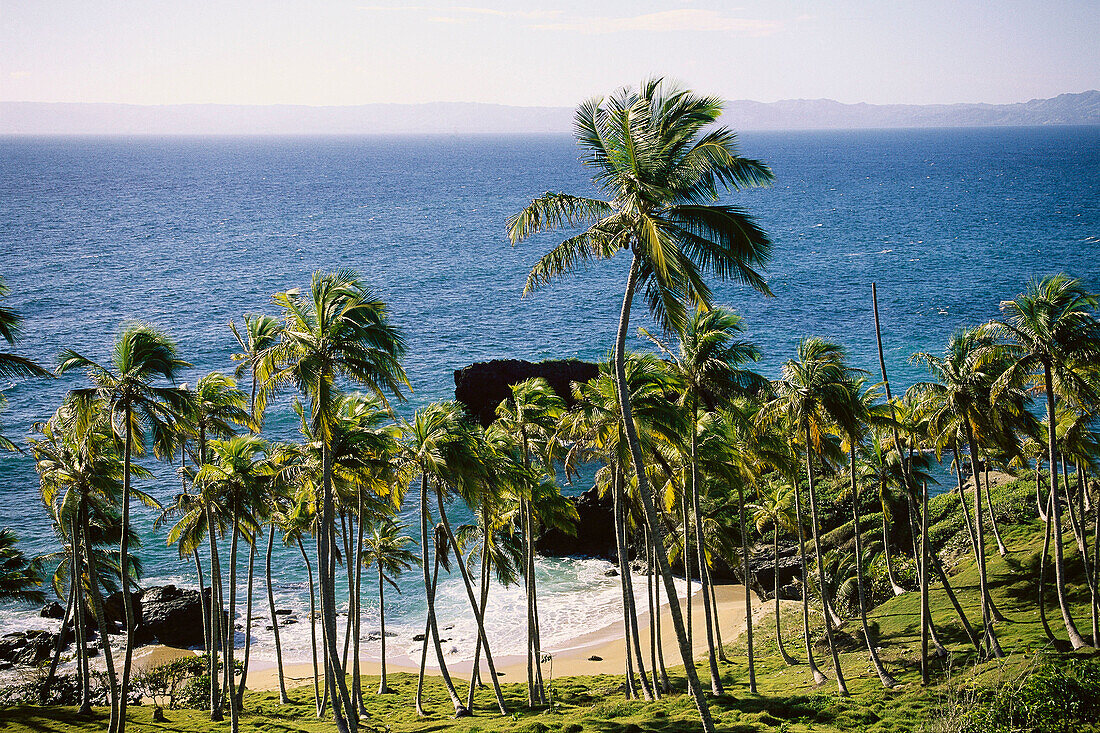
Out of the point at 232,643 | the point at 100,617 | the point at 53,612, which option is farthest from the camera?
the point at 53,612

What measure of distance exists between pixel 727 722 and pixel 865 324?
7524 centimetres

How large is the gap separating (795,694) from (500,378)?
43640 mm

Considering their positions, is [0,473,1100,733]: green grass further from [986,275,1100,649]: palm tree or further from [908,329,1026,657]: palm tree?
[986,275,1100,649]: palm tree

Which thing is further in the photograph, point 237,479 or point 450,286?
point 450,286

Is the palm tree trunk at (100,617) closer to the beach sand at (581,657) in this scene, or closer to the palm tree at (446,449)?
the palm tree at (446,449)

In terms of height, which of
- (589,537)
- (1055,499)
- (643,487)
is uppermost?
(643,487)

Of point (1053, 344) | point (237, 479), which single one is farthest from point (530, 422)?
point (1053, 344)

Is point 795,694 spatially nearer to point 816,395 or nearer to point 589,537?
point 816,395

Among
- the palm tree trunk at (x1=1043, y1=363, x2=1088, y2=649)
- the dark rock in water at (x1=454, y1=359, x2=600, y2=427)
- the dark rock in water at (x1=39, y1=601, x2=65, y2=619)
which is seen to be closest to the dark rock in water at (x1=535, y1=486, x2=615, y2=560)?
the dark rock in water at (x1=454, y1=359, x2=600, y2=427)

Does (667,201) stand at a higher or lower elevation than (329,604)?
higher

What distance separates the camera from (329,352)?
21.4 m

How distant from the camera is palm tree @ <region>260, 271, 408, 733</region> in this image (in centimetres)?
2119

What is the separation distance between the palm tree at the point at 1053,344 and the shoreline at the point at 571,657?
58.1 ft

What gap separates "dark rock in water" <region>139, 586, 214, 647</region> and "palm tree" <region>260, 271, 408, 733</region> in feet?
79.8
